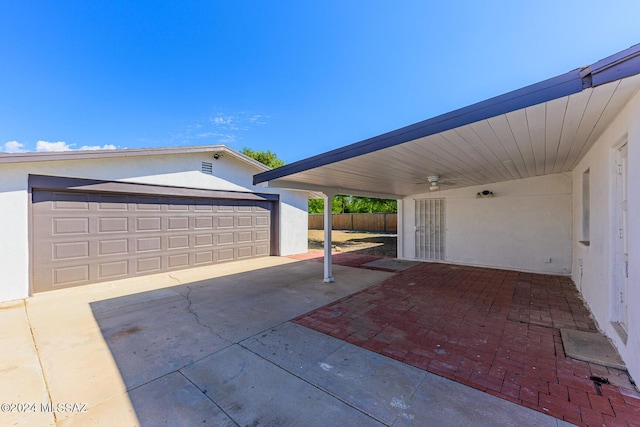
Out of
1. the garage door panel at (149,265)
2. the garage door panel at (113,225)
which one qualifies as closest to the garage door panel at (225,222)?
the garage door panel at (149,265)

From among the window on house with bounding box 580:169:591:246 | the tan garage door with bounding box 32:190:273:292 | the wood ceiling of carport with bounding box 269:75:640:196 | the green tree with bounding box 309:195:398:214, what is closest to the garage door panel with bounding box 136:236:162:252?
the tan garage door with bounding box 32:190:273:292

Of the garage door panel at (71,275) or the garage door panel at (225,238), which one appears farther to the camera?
the garage door panel at (225,238)

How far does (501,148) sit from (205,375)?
4844 millimetres

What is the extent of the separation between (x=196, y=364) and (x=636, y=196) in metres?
4.55

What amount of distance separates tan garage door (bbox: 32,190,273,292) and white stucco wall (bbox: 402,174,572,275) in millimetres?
6996

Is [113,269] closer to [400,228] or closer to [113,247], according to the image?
[113,247]

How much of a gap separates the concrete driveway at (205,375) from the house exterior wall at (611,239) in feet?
4.92

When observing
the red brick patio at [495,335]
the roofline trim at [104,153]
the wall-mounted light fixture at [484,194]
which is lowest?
the red brick patio at [495,335]

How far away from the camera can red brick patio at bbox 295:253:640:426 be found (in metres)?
2.19

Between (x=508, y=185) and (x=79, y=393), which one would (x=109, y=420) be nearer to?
(x=79, y=393)

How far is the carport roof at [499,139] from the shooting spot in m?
2.21

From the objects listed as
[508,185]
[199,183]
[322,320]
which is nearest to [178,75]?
[199,183]

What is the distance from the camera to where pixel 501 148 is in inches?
154

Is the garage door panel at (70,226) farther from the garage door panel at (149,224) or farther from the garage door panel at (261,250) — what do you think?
the garage door panel at (261,250)
